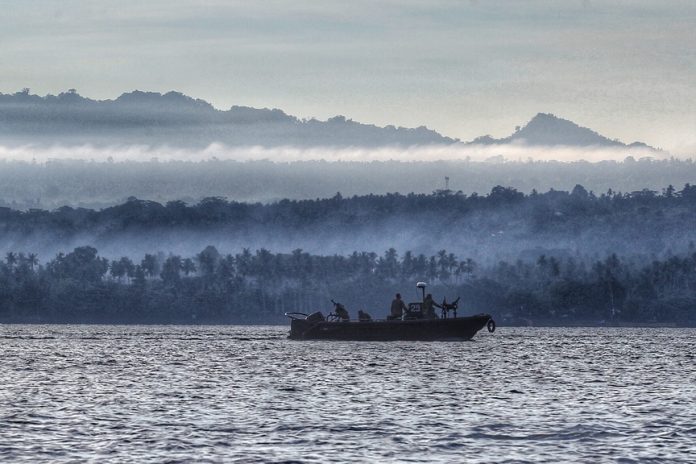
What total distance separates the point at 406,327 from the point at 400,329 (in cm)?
126

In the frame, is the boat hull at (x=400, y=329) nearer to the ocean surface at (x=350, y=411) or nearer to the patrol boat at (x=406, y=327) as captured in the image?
the patrol boat at (x=406, y=327)

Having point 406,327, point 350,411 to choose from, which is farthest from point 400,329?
point 350,411

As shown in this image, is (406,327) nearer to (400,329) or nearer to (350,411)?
(400,329)

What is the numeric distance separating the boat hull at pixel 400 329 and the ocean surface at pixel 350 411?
19.4m

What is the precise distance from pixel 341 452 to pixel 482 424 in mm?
13448

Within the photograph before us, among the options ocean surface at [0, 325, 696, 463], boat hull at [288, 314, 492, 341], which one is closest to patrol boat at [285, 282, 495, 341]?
boat hull at [288, 314, 492, 341]

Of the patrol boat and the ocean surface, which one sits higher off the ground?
the patrol boat

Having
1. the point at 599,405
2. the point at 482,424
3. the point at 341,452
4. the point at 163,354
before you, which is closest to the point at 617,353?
the point at 163,354

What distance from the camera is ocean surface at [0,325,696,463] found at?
186ft

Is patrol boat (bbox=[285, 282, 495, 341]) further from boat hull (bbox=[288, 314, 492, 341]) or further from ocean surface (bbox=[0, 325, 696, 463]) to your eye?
ocean surface (bbox=[0, 325, 696, 463])

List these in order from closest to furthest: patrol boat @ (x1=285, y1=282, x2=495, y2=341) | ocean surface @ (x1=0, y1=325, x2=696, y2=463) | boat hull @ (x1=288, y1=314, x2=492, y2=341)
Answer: ocean surface @ (x1=0, y1=325, x2=696, y2=463), patrol boat @ (x1=285, y1=282, x2=495, y2=341), boat hull @ (x1=288, y1=314, x2=492, y2=341)

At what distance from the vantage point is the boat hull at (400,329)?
503 feet

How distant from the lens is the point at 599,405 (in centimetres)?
7944

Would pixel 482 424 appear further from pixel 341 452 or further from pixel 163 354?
pixel 163 354
